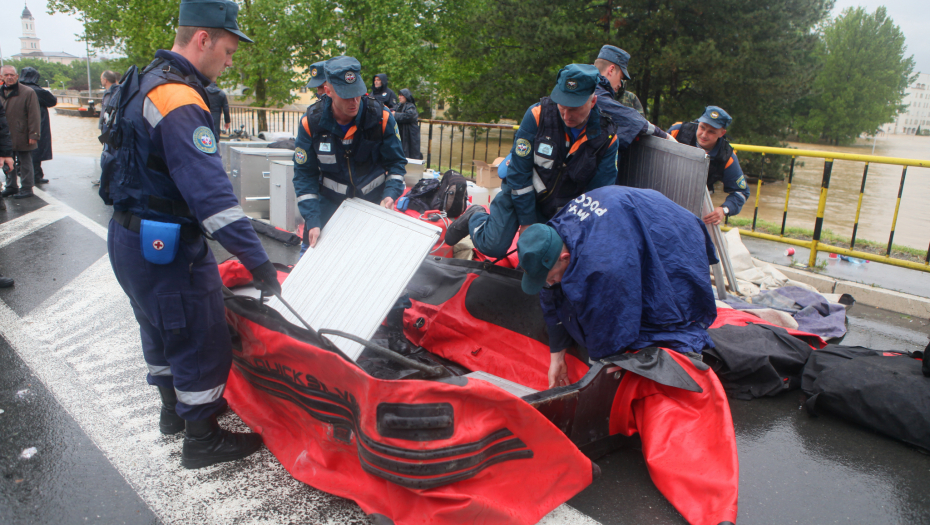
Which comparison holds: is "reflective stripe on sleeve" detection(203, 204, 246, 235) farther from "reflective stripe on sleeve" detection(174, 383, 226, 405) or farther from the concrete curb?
the concrete curb

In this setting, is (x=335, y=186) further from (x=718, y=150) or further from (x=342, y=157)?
(x=718, y=150)

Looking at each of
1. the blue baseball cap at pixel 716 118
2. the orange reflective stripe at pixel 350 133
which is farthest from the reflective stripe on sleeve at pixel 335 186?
the blue baseball cap at pixel 716 118

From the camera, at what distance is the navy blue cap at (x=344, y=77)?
3.20 meters

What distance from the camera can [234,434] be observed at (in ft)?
8.48

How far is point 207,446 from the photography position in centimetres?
247

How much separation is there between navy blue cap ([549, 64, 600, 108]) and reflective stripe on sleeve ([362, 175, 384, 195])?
50.2 inches

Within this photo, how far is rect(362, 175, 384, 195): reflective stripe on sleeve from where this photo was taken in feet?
12.3

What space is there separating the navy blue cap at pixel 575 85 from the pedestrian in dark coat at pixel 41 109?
8.67 metres

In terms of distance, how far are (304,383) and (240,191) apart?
5314 mm

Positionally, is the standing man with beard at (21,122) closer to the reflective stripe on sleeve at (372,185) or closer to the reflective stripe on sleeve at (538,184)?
the reflective stripe on sleeve at (372,185)

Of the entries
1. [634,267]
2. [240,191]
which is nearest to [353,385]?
[634,267]

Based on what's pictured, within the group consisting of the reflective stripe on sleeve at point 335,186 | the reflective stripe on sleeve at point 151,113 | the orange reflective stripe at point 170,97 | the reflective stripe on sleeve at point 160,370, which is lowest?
the reflective stripe on sleeve at point 160,370

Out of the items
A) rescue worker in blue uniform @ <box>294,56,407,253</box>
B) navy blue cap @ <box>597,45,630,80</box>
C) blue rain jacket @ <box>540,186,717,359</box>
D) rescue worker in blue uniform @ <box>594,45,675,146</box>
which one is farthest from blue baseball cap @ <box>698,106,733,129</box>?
rescue worker in blue uniform @ <box>294,56,407,253</box>

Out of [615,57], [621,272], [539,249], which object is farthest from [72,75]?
[621,272]
